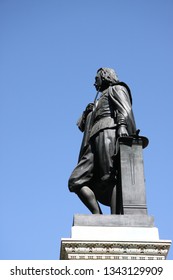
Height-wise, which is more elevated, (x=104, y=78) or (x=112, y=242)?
(x=104, y=78)

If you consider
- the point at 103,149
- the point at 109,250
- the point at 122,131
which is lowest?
the point at 109,250

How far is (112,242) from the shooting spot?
9.40 metres

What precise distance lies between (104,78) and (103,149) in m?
1.76

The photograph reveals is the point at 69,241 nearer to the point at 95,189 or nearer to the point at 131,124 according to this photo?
the point at 95,189

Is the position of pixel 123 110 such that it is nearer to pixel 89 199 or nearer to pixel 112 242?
pixel 89 199

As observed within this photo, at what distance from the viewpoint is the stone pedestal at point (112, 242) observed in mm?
9375

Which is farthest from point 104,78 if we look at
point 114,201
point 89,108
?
point 114,201

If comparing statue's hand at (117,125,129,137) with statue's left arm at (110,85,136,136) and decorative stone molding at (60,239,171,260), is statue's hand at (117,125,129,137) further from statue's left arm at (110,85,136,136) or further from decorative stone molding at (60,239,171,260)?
decorative stone molding at (60,239,171,260)

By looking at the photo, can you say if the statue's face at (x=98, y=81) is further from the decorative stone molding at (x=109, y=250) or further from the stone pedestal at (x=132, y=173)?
the decorative stone molding at (x=109, y=250)

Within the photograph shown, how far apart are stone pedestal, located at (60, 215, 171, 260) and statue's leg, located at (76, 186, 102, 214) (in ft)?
2.50

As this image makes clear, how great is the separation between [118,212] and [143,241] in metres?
1.22

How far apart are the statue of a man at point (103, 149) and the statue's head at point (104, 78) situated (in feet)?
0.96
